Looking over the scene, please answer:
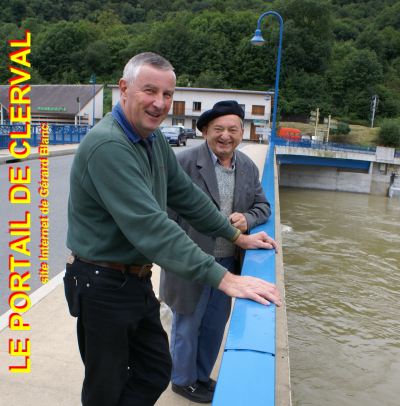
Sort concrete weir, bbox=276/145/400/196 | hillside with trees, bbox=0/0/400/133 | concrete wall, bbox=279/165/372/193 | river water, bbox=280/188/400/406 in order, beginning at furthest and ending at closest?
hillside with trees, bbox=0/0/400/133
concrete wall, bbox=279/165/372/193
concrete weir, bbox=276/145/400/196
river water, bbox=280/188/400/406

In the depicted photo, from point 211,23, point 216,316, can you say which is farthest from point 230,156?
point 211,23

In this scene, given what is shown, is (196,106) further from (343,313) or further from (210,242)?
(210,242)

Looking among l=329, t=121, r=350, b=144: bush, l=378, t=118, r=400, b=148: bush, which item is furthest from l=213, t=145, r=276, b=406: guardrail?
l=329, t=121, r=350, b=144: bush

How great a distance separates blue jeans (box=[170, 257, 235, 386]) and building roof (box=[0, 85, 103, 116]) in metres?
51.7

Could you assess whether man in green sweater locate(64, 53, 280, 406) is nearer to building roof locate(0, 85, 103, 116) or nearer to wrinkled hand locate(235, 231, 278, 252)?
wrinkled hand locate(235, 231, 278, 252)

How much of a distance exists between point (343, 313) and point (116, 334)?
28.2 ft

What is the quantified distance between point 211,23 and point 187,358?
85.3m

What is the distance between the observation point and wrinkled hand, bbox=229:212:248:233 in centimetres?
268

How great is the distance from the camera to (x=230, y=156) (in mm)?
2861

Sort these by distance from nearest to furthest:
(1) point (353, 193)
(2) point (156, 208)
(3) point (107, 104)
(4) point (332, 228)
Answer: (2) point (156, 208) → (4) point (332, 228) → (1) point (353, 193) → (3) point (107, 104)

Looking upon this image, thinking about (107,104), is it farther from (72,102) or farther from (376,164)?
(376,164)

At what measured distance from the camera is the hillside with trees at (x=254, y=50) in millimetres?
66938

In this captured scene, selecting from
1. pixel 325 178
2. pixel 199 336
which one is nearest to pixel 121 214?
pixel 199 336

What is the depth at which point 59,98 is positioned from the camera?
53.7 metres
